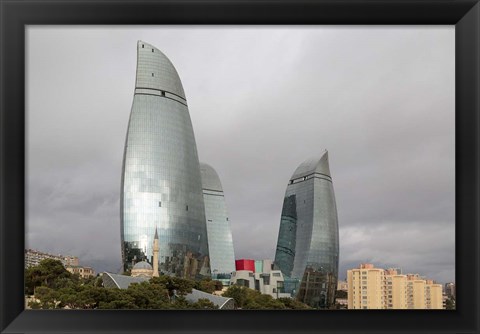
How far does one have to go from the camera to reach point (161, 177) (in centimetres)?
1683

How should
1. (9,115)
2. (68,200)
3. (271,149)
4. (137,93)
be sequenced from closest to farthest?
(9,115) → (137,93) → (68,200) → (271,149)

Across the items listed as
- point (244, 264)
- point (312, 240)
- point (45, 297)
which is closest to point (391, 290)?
point (312, 240)

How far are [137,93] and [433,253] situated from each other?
38.6 ft

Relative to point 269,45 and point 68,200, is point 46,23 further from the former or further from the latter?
point 269,45

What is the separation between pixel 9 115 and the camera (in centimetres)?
90

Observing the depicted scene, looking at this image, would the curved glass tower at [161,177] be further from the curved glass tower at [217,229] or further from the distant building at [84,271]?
the curved glass tower at [217,229]

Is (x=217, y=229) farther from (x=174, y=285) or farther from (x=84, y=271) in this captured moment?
(x=174, y=285)

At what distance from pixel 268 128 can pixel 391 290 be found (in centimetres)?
754

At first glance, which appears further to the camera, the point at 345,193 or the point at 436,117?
the point at 345,193

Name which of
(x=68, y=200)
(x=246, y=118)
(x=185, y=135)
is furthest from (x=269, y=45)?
(x=68, y=200)

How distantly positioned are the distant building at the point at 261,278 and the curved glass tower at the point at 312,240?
64 cm

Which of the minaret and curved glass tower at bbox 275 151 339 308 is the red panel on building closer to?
curved glass tower at bbox 275 151 339 308

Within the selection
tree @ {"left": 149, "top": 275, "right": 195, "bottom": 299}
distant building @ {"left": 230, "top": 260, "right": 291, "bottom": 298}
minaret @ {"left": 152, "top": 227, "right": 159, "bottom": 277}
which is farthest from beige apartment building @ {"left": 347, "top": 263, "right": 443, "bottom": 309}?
tree @ {"left": 149, "top": 275, "right": 195, "bottom": 299}

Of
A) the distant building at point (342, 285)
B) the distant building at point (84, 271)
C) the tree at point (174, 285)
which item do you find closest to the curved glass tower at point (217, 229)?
the distant building at point (342, 285)
